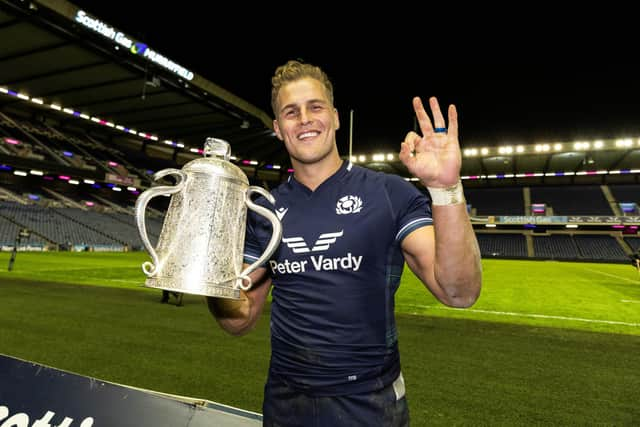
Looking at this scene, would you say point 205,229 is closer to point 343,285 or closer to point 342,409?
point 343,285

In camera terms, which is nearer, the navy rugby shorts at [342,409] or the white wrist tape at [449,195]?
the white wrist tape at [449,195]

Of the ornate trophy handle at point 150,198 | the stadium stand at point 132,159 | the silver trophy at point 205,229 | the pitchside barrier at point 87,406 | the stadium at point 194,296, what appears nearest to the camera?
the ornate trophy handle at point 150,198

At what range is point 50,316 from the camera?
5.89 meters

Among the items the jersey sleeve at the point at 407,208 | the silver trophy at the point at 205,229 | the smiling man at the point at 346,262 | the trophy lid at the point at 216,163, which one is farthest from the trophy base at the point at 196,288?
the jersey sleeve at the point at 407,208

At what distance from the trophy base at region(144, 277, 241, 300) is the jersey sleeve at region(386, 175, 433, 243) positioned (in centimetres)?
61

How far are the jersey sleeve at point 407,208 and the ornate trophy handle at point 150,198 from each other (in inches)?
29.3

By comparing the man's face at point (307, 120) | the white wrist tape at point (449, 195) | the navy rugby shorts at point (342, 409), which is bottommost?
the navy rugby shorts at point (342, 409)

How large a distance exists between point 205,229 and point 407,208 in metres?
0.71

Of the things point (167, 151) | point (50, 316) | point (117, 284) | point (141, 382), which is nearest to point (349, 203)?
point (141, 382)

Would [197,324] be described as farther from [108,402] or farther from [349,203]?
[349,203]

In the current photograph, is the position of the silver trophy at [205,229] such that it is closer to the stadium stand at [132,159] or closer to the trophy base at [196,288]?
the trophy base at [196,288]

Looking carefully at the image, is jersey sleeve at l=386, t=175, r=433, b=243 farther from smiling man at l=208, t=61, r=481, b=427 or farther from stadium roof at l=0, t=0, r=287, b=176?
stadium roof at l=0, t=0, r=287, b=176

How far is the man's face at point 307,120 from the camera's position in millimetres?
1397

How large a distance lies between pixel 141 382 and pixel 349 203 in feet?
10.3
